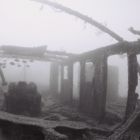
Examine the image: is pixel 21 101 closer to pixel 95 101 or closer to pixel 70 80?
pixel 95 101

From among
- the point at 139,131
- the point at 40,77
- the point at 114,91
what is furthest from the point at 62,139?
the point at 40,77

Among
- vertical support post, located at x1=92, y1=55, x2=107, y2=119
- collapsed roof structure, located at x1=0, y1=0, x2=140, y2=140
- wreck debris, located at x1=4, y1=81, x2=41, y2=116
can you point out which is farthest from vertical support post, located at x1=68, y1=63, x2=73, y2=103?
wreck debris, located at x1=4, y1=81, x2=41, y2=116

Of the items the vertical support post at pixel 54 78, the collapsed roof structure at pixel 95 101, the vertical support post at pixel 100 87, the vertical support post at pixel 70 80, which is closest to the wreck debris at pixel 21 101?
the collapsed roof structure at pixel 95 101

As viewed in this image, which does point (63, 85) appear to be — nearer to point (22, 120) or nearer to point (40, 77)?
point (22, 120)

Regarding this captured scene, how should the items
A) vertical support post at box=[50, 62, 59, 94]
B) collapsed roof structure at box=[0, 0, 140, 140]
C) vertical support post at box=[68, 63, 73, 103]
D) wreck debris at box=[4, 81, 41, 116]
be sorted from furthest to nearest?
vertical support post at box=[50, 62, 59, 94]
vertical support post at box=[68, 63, 73, 103]
wreck debris at box=[4, 81, 41, 116]
collapsed roof structure at box=[0, 0, 140, 140]

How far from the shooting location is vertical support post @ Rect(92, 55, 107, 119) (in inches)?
498

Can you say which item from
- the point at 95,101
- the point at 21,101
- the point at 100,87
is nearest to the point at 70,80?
the point at 95,101

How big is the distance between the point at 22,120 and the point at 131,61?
523 centimetres

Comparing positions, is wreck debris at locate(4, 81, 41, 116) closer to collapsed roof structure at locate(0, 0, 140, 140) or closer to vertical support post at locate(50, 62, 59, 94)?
collapsed roof structure at locate(0, 0, 140, 140)

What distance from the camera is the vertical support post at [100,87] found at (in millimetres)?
12648

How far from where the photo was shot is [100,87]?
13219 millimetres

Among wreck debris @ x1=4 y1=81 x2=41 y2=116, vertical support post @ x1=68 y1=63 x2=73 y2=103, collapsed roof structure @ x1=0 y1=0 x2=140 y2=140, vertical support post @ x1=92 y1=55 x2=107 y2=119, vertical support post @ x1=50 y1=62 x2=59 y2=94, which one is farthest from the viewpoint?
vertical support post @ x1=50 y1=62 x2=59 y2=94

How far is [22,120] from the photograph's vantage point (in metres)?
8.85

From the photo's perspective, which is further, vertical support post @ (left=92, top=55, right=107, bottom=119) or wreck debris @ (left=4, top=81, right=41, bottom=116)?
wreck debris @ (left=4, top=81, right=41, bottom=116)
